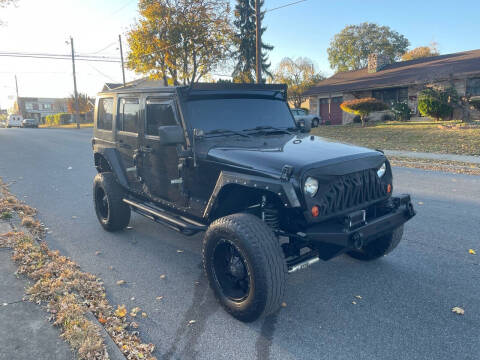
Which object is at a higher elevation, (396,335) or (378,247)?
(378,247)

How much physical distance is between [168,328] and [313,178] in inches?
68.8

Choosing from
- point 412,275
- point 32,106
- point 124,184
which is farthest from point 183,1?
point 32,106

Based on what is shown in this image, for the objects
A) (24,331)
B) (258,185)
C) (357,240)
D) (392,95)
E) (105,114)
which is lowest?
(24,331)

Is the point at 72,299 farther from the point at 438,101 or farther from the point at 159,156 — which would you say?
the point at 438,101

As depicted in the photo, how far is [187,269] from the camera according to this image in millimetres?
4375

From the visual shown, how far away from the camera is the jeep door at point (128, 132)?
15.9ft

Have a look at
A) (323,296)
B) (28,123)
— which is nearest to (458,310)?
(323,296)

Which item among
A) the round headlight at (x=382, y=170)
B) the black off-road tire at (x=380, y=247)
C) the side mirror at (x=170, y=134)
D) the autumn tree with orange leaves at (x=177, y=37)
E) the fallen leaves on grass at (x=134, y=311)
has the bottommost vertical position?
the fallen leaves on grass at (x=134, y=311)

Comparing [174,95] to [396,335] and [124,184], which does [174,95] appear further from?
[396,335]

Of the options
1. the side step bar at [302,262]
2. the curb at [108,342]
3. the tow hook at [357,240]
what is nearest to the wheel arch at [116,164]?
the curb at [108,342]

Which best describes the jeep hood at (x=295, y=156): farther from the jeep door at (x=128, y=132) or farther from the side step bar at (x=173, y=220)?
the jeep door at (x=128, y=132)

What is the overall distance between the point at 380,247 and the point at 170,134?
2593 millimetres

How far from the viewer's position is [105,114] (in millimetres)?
5770

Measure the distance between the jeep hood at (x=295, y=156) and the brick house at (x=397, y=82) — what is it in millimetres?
18206
